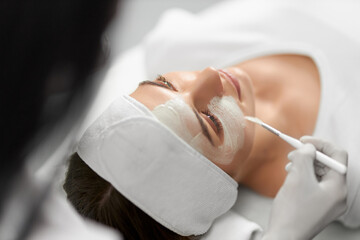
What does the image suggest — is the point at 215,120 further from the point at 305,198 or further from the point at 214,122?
the point at 305,198

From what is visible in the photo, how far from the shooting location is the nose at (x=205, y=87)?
83 centimetres

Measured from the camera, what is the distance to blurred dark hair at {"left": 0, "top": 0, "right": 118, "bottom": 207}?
0.33 m

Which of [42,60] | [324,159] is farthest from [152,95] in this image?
[42,60]

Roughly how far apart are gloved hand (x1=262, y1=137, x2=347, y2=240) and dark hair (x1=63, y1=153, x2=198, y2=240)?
0.23 meters

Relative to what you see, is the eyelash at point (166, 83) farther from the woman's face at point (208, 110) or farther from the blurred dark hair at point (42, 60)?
the blurred dark hair at point (42, 60)

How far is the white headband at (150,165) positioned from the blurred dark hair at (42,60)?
0.36 metres

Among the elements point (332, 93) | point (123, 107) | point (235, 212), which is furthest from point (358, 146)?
point (123, 107)

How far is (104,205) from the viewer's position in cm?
81

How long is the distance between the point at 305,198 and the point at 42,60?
635 mm

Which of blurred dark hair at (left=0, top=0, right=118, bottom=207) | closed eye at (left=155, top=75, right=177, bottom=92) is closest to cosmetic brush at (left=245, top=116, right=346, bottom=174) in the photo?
closed eye at (left=155, top=75, right=177, bottom=92)

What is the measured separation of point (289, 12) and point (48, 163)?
2.79 ft

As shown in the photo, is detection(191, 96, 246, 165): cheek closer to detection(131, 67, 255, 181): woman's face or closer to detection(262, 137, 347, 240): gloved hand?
detection(131, 67, 255, 181): woman's face

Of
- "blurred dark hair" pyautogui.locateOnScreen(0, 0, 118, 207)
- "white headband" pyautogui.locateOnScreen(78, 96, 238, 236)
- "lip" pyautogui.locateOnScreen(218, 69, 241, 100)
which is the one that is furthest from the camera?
"lip" pyautogui.locateOnScreen(218, 69, 241, 100)

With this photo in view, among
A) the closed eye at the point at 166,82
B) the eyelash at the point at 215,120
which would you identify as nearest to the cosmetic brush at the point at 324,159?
the eyelash at the point at 215,120
